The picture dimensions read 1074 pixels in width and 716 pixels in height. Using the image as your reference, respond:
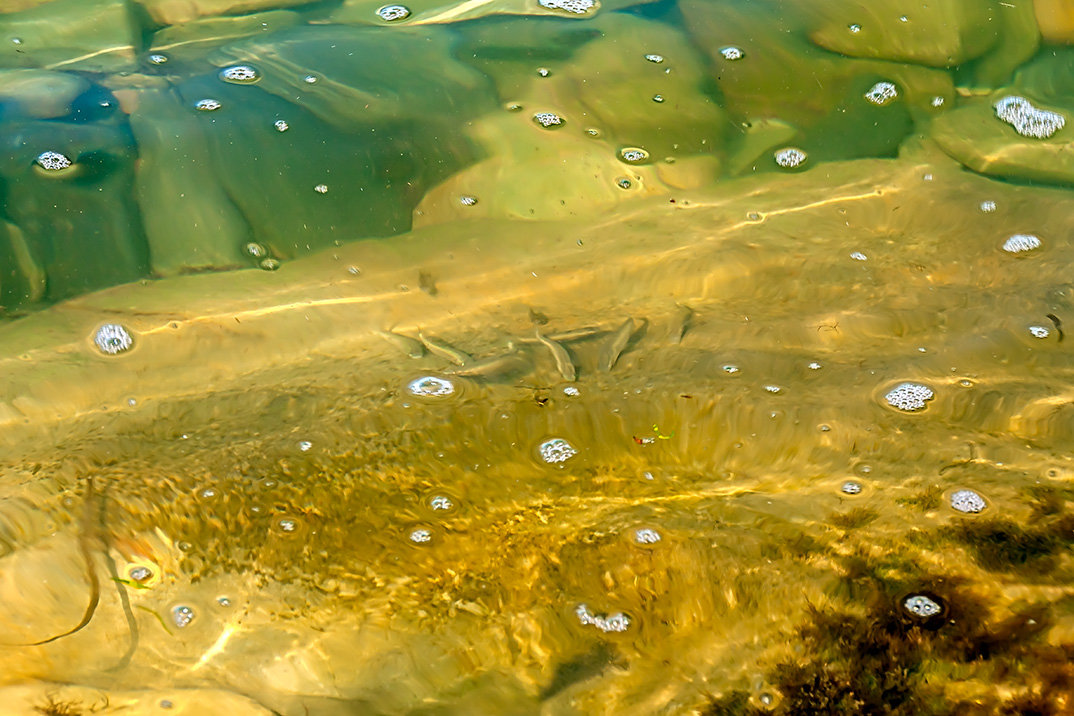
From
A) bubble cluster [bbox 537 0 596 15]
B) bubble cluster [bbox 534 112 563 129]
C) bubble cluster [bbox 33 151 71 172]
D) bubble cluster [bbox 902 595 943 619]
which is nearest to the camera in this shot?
bubble cluster [bbox 902 595 943 619]

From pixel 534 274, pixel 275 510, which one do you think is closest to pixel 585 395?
pixel 534 274

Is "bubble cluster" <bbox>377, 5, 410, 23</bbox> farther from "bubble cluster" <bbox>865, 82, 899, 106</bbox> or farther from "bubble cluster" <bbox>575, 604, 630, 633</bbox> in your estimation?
"bubble cluster" <bbox>575, 604, 630, 633</bbox>

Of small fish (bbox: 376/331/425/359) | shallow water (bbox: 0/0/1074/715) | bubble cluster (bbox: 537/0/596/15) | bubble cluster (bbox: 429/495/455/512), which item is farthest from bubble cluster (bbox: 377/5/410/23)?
bubble cluster (bbox: 429/495/455/512)

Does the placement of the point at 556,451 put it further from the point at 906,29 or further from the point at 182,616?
the point at 906,29

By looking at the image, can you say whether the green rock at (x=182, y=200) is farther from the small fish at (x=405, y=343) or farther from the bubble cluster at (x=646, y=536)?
the bubble cluster at (x=646, y=536)

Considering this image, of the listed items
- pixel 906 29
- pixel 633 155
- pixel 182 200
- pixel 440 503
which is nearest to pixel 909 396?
pixel 440 503

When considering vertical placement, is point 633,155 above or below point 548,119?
below

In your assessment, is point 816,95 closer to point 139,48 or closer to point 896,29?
point 896,29
